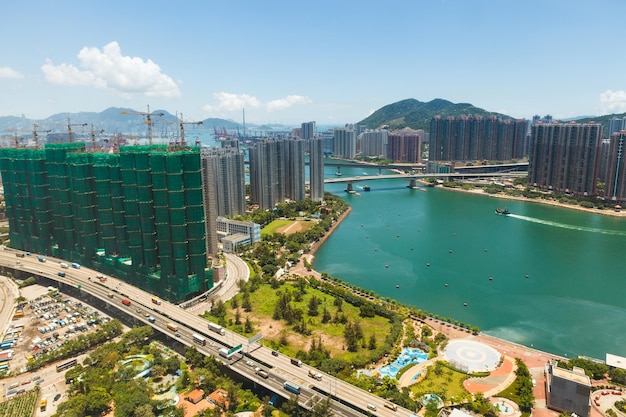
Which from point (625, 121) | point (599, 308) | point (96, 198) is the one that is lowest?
point (599, 308)

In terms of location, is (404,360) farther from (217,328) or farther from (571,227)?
(571,227)

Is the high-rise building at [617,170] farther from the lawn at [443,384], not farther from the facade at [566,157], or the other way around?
the lawn at [443,384]

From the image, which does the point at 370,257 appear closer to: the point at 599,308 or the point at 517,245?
the point at 517,245

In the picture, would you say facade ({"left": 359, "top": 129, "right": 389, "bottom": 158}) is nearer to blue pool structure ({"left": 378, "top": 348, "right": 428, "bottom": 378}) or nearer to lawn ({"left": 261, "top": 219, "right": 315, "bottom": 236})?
lawn ({"left": 261, "top": 219, "right": 315, "bottom": 236})

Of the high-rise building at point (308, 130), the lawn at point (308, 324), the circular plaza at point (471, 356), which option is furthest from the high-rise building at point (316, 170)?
the high-rise building at point (308, 130)

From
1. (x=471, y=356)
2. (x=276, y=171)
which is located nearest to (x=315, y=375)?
(x=471, y=356)

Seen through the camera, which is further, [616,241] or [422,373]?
[616,241]

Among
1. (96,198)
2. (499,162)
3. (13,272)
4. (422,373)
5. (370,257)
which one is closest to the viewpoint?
(422,373)

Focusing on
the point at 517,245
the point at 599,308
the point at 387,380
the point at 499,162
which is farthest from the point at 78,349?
the point at 499,162
